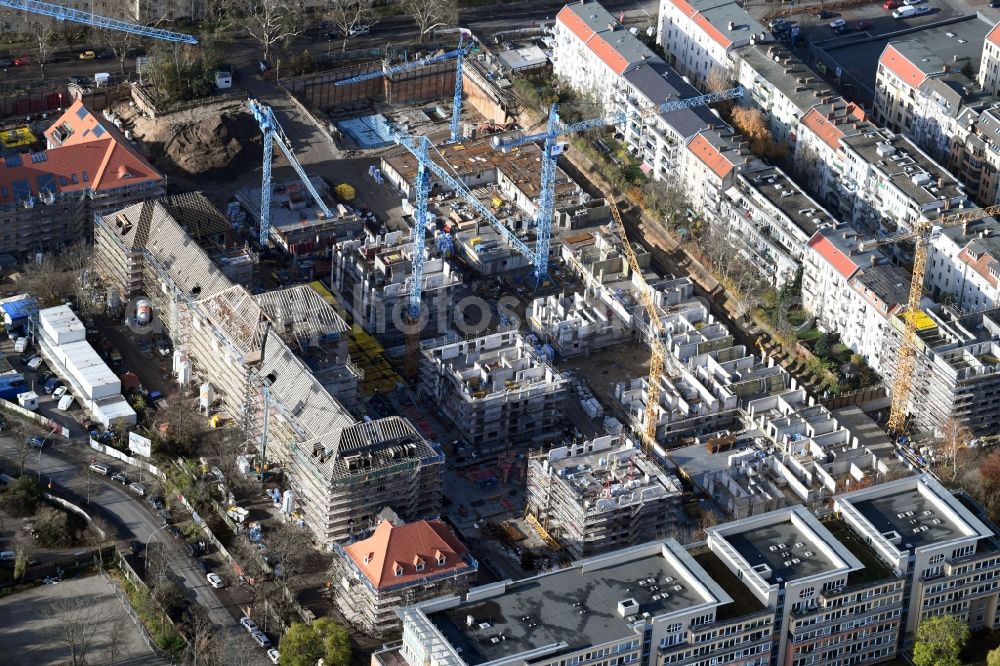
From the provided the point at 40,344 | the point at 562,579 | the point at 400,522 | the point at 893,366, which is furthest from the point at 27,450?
the point at 893,366

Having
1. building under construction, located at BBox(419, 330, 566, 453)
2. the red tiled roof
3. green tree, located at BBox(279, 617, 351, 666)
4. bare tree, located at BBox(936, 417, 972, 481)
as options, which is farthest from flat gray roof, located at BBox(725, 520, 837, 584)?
green tree, located at BBox(279, 617, 351, 666)

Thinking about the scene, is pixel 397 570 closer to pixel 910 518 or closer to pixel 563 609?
pixel 563 609

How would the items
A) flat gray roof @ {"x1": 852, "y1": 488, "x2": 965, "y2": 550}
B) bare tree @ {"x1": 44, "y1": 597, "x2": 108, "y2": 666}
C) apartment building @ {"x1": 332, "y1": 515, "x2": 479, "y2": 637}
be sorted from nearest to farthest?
1. bare tree @ {"x1": 44, "y1": 597, "x2": 108, "y2": 666}
2. apartment building @ {"x1": 332, "y1": 515, "x2": 479, "y2": 637}
3. flat gray roof @ {"x1": 852, "y1": 488, "x2": 965, "y2": 550}

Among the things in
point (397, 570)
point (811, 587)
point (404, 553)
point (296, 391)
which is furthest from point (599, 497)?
point (296, 391)

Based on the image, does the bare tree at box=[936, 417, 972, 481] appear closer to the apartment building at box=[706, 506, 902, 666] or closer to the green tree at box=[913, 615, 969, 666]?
the apartment building at box=[706, 506, 902, 666]

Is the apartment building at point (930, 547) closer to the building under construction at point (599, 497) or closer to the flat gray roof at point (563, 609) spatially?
the building under construction at point (599, 497)

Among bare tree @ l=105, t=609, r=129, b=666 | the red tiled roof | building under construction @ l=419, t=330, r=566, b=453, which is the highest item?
building under construction @ l=419, t=330, r=566, b=453

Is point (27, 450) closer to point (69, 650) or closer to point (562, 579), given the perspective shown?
point (69, 650)

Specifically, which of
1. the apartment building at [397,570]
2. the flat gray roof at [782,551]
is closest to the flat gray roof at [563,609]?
the flat gray roof at [782,551]
